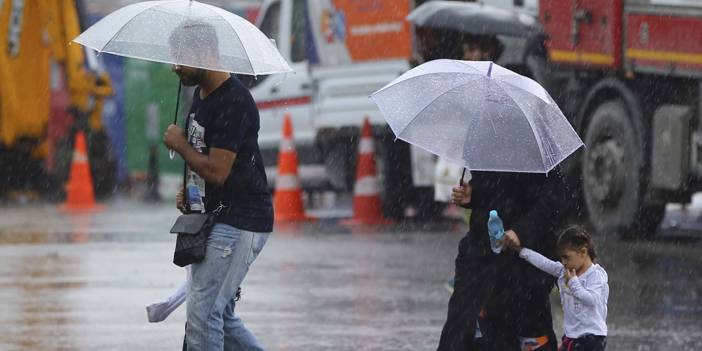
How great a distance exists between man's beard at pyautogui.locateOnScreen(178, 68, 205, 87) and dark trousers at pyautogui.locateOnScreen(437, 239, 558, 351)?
1.28 metres

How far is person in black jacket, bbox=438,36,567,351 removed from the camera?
696 cm

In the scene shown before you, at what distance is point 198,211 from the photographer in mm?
6953

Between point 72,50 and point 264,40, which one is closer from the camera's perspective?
point 264,40

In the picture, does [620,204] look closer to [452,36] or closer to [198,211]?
[452,36]

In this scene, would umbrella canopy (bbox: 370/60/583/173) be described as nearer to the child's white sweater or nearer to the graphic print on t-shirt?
the child's white sweater

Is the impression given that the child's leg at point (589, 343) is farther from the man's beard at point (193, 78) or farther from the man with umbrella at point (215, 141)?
the man's beard at point (193, 78)

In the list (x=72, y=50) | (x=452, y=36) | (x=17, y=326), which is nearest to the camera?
(x=17, y=326)

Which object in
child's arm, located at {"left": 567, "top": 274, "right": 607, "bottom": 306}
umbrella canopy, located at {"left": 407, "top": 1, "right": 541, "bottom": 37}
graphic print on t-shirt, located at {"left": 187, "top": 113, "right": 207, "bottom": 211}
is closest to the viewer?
child's arm, located at {"left": 567, "top": 274, "right": 607, "bottom": 306}

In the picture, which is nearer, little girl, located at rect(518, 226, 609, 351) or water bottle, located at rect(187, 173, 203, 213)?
little girl, located at rect(518, 226, 609, 351)

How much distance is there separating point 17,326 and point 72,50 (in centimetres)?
1299

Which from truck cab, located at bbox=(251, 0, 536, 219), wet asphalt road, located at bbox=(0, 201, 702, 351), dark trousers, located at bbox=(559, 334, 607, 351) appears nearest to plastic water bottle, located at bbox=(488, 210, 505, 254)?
dark trousers, located at bbox=(559, 334, 607, 351)

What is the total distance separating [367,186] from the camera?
1725 cm

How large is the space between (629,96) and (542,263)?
8562 mm

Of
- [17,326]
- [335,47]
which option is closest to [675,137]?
[335,47]
